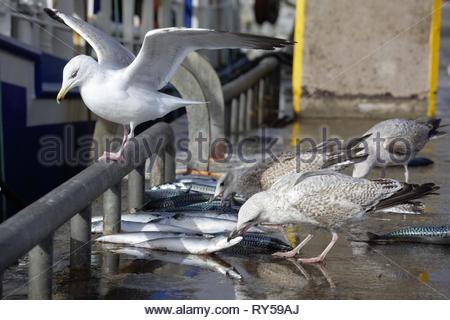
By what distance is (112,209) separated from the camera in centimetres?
639

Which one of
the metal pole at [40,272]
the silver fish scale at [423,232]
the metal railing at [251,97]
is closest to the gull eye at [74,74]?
the metal pole at [40,272]

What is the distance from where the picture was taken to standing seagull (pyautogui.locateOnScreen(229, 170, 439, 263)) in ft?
19.3

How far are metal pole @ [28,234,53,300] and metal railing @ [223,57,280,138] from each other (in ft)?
27.0

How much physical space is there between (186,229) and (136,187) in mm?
895

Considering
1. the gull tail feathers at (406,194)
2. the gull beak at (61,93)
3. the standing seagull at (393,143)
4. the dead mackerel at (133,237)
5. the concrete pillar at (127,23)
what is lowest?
the dead mackerel at (133,237)

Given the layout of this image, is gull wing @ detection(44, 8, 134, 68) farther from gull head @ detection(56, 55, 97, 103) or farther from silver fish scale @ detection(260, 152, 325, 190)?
silver fish scale @ detection(260, 152, 325, 190)

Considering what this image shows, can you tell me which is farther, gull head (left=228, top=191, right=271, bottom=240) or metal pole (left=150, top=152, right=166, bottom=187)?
metal pole (left=150, top=152, right=166, bottom=187)

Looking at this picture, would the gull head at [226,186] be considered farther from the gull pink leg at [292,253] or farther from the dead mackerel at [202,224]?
the gull pink leg at [292,253]

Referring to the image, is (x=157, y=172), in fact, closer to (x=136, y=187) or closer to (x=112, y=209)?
(x=136, y=187)

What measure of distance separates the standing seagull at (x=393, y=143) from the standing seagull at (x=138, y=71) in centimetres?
185

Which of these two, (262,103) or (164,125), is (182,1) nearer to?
(262,103)

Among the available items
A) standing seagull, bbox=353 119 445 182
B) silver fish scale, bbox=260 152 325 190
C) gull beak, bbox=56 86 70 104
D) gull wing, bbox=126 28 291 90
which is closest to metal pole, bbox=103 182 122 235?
gull beak, bbox=56 86 70 104

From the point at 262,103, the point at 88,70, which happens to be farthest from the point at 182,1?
the point at 88,70

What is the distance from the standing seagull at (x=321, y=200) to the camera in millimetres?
5891
